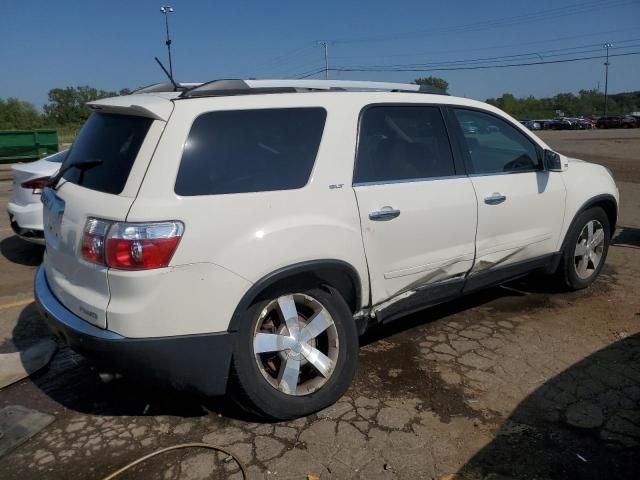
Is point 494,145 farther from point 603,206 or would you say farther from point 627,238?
point 627,238

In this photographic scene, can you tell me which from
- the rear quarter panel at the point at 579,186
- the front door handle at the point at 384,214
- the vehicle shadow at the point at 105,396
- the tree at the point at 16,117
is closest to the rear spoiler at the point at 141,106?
the front door handle at the point at 384,214

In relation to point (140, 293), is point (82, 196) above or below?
above

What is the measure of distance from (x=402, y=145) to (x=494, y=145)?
40.1 inches

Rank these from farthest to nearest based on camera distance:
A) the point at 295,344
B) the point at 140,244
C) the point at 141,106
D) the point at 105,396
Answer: the point at 105,396, the point at 295,344, the point at 141,106, the point at 140,244

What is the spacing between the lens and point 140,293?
2512 millimetres

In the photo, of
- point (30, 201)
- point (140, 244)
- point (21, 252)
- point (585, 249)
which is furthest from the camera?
point (21, 252)

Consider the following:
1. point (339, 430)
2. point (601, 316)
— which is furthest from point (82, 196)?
point (601, 316)

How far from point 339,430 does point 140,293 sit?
130 centimetres

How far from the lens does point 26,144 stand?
75.3 ft

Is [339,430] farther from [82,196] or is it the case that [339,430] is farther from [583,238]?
[583,238]

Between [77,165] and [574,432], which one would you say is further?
[77,165]

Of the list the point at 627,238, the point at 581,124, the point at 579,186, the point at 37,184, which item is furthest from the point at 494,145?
the point at 581,124

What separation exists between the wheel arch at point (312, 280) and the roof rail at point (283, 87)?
1006mm

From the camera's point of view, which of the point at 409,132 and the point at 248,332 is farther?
the point at 409,132
